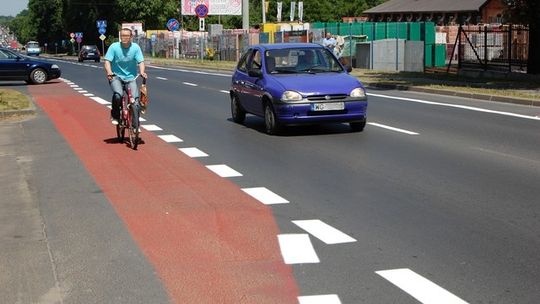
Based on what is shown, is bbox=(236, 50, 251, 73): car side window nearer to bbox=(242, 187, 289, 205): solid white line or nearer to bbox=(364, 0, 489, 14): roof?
bbox=(242, 187, 289, 205): solid white line

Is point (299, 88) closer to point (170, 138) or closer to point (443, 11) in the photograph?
point (170, 138)

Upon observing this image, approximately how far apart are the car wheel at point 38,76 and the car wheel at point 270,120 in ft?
64.6

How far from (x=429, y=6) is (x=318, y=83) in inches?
Result: 2571

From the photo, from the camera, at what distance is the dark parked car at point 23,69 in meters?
30.6

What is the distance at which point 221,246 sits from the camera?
6.19 m

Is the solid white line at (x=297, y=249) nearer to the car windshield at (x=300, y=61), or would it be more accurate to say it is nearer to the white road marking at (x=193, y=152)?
the white road marking at (x=193, y=152)

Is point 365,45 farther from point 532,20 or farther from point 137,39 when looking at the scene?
point 137,39

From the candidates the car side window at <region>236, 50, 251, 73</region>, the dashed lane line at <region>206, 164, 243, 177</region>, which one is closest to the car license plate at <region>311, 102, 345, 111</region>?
the car side window at <region>236, 50, 251, 73</region>

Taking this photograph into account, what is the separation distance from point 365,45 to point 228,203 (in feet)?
94.7

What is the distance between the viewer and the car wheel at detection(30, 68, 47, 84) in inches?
1217

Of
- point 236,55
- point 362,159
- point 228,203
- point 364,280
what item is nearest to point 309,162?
point 362,159

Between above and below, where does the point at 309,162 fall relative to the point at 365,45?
below

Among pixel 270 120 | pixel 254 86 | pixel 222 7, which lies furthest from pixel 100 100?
pixel 222 7

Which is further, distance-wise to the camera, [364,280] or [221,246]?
[221,246]
